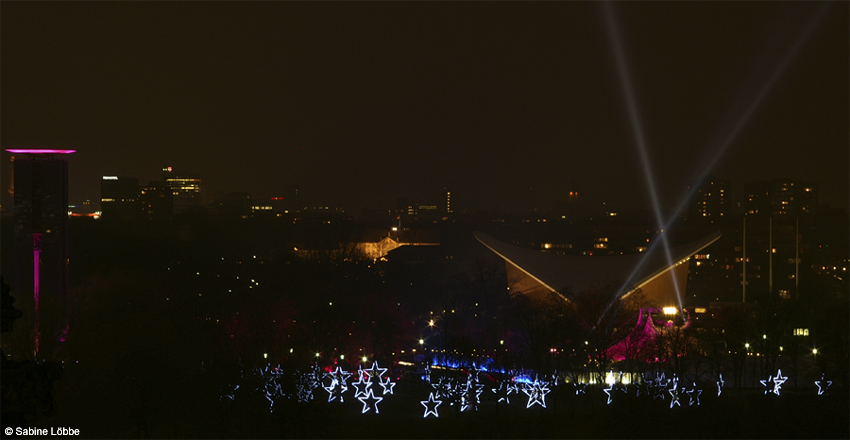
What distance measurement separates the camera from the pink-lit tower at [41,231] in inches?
665

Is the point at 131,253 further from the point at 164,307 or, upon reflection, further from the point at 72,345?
the point at 72,345

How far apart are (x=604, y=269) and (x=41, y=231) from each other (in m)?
20.3

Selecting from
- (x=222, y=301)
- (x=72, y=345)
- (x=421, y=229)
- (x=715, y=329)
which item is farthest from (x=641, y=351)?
(x=421, y=229)

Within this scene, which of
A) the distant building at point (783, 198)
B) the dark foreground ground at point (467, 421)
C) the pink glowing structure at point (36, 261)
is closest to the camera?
the dark foreground ground at point (467, 421)

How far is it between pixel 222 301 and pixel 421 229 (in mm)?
48903

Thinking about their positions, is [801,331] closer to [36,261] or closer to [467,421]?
[467,421]

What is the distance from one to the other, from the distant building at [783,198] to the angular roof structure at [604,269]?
121 ft

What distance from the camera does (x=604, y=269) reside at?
31.3m

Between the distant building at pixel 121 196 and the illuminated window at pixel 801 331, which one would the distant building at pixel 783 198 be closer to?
the illuminated window at pixel 801 331

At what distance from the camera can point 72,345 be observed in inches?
588

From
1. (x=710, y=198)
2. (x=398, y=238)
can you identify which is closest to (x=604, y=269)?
(x=398, y=238)

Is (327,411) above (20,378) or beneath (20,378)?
beneath

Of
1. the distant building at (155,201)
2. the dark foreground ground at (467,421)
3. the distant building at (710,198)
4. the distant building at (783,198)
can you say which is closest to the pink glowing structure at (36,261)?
the dark foreground ground at (467,421)

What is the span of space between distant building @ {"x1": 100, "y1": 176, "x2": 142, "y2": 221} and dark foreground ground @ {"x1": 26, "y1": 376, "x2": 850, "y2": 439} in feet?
106
